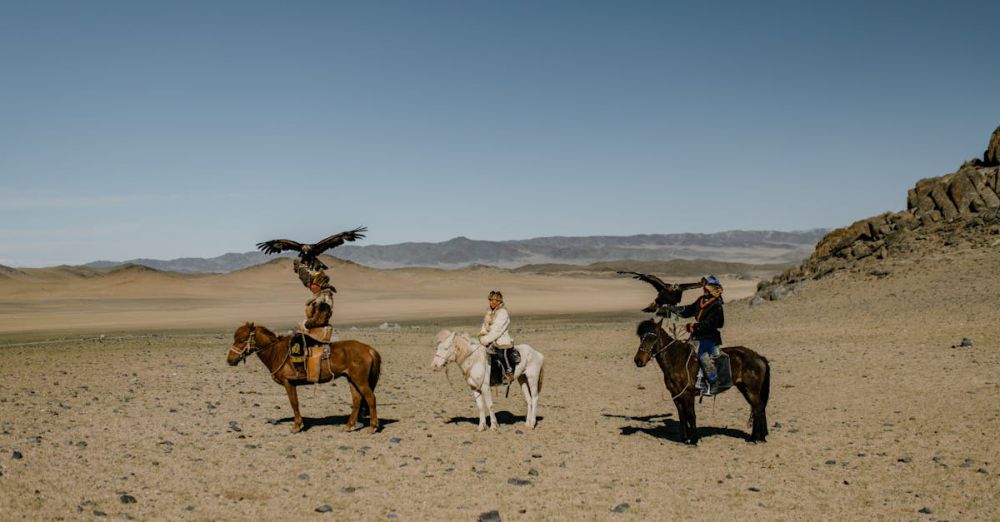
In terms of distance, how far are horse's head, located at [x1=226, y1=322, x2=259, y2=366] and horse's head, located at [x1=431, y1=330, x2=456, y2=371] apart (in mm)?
3164

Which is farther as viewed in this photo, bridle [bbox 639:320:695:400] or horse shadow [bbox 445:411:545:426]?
horse shadow [bbox 445:411:545:426]

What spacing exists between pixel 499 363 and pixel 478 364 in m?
0.42

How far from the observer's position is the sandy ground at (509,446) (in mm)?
8938

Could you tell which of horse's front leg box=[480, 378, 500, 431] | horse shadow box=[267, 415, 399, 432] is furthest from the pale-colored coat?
horse shadow box=[267, 415, 399, 432]

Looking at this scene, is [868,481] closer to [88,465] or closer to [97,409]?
[88,465]

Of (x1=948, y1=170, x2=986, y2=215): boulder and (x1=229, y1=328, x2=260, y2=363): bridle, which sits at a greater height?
(x1=948, y1=170, x2=986, y2=215): boulder

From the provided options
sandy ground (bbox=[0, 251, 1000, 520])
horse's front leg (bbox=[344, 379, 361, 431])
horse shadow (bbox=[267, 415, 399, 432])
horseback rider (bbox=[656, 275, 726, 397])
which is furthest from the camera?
horse shadow (bbox=[267, 415, 399, 432])

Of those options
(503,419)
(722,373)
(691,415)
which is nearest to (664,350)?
(722,373)

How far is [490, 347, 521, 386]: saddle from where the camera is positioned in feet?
43.2

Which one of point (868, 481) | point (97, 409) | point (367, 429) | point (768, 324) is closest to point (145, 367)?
point (97, 409)

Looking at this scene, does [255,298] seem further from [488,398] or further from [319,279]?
[488,398]

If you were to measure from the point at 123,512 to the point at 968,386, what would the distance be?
16.8 meters

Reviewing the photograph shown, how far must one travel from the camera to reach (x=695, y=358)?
12031 millimetres

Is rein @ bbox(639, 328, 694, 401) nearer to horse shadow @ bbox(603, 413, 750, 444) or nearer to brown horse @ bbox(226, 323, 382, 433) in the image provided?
horse shadow @ bbox(603, 413, 750, 444)
